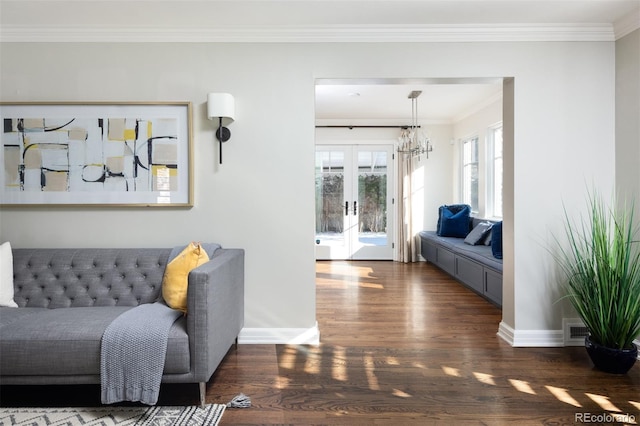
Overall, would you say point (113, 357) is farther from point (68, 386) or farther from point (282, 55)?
point (282, 55)

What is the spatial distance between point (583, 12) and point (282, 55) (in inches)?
81.8

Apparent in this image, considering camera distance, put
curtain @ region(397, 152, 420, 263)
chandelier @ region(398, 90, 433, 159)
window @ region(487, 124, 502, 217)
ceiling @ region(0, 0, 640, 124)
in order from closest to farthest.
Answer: ceiling @ region(0, 0, 640, 124)
window @ region(487, 124, 502, 217)
chandelier @ region(398, 90, 433, 159)
curtain @ region(397, 152, 420, 263)

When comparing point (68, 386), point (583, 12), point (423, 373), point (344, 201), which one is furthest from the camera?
point (344, 201)

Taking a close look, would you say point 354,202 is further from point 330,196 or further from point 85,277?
point 85,277

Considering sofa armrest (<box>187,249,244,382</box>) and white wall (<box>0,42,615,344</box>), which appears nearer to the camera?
sofa armrest (<box>187,249,244,382</box>)

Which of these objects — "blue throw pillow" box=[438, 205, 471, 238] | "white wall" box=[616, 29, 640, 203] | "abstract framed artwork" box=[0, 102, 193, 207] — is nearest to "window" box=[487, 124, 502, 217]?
"blue throw pillow" box=[438, 205, 471, 238]

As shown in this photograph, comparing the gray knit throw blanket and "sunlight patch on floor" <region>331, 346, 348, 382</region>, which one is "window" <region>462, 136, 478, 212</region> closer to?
"sunlight patch on floor" <region>331, 346, 348, 382</region>

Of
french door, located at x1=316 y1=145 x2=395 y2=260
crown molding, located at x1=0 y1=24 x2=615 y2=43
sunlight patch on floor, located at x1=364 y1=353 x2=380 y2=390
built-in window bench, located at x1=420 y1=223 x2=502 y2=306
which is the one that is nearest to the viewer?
sunlight patch on floor, located at x1=364 y1=353 x2=380 y2=390

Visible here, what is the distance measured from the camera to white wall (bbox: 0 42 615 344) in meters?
2.97

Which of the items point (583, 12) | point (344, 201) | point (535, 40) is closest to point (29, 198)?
point (535, 40)

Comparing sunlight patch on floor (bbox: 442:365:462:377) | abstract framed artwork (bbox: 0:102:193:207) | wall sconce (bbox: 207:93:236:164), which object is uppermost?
wall sconce (bbox: 207:93:236:164)

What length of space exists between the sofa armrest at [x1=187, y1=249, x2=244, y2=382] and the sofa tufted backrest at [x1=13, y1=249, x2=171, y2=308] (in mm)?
566

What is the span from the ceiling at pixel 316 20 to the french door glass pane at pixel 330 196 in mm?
3943

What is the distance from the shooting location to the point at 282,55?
3.01m
